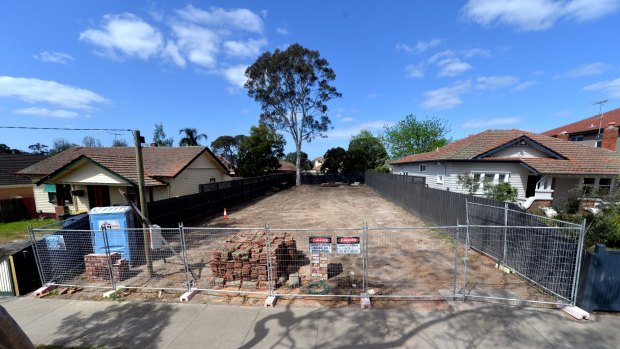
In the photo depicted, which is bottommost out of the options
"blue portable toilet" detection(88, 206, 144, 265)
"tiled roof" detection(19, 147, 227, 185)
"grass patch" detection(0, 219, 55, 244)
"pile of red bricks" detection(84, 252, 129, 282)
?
"grass patch" detection(0, 219, 55, 244)

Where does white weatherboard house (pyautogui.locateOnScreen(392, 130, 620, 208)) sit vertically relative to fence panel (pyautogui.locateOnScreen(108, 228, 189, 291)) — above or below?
above

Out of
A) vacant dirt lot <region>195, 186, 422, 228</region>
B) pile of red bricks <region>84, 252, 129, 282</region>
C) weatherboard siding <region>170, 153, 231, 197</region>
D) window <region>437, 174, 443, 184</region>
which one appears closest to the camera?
pile of red bricks <region>84, 252, 129, 282</region>

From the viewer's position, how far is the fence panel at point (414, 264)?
5.77m

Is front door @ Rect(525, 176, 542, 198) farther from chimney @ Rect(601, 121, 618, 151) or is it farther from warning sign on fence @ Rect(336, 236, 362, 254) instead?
warning sign on fence @ Rect(336, 236, 362, 254)

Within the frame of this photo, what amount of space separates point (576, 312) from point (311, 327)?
15.8 feet

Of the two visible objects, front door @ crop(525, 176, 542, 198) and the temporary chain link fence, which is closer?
the temporary chain link fence

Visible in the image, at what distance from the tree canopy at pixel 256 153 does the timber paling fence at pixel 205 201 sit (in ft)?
28.6

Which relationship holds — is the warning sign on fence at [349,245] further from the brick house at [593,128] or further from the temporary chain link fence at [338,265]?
the brick house at [593,128]

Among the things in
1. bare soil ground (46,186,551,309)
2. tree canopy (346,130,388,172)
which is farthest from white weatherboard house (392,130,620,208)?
tree canopy (346,130,388,172)

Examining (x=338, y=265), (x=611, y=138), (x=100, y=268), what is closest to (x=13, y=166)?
(x=100, y=268)

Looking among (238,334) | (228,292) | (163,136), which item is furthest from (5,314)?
(163,136)

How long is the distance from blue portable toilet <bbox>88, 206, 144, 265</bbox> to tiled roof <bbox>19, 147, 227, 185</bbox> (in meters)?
4.59

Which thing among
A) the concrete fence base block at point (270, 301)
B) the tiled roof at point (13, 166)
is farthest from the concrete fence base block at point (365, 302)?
the tiled roof at point (13, 166)

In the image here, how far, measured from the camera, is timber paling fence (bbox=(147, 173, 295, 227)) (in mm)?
11367
